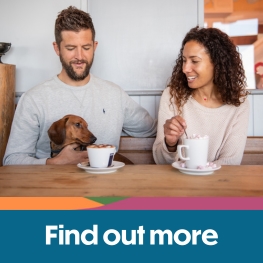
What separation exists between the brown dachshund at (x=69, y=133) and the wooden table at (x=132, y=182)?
1.67 feet

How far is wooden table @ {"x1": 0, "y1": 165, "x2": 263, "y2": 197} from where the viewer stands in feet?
2.77

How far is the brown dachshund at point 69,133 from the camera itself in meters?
1.66

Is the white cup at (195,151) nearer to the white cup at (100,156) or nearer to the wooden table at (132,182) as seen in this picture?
the wooden table at (132,182)

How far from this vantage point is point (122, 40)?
2.32 metres

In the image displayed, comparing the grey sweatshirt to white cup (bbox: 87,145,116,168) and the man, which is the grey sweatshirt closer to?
the man

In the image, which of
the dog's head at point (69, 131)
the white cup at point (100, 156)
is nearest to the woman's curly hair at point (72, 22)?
the dog's head at point (69, 131)

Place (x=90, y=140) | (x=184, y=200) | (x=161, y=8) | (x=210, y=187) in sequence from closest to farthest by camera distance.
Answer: (x=184, y=200)
(x=210, y=187)
(x=90, y=140)
(x=161, y=8)

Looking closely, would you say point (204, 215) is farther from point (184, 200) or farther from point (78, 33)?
point (78, 33)

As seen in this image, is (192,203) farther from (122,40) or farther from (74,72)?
(122,40)

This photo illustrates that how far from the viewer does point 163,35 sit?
2.30 metres

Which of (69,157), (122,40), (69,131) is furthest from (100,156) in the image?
(122,40)

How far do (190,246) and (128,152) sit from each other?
1287mm

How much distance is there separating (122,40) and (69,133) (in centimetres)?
94

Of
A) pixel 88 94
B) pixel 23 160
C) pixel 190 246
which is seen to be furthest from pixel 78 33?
pixel 190 246
